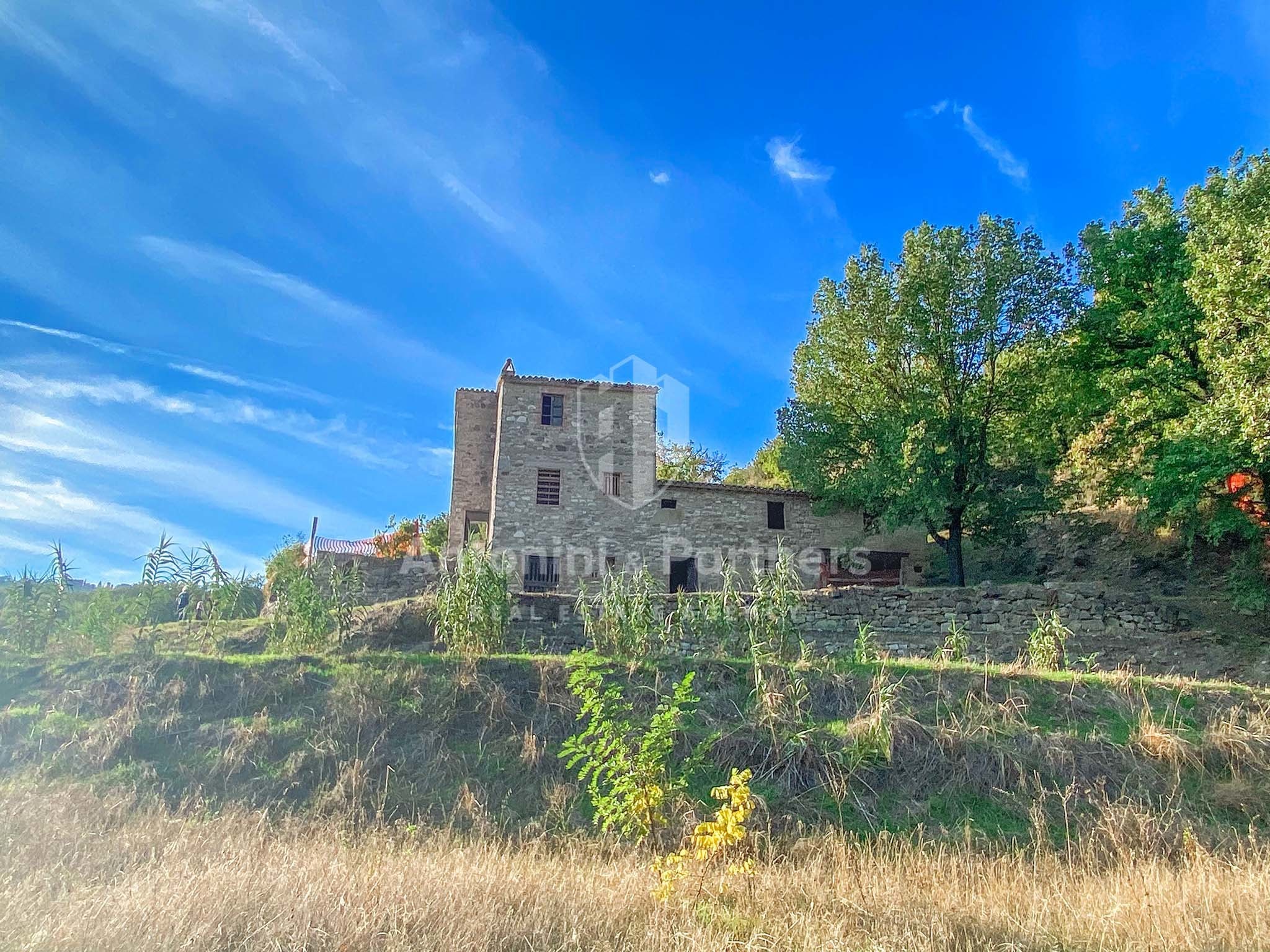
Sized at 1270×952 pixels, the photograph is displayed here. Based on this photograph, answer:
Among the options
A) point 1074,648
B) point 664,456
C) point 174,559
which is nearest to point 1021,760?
point 1074,648

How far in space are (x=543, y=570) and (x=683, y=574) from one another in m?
4.16

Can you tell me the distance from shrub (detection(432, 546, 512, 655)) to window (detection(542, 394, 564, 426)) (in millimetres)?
10318

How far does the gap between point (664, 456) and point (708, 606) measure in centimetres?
2583

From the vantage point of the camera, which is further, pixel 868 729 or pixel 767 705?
pixel 767 705

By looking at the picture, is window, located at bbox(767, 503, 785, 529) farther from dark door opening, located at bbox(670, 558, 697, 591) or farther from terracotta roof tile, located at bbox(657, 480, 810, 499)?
dark door opening, located at bbox(670, 558, 697, 591)

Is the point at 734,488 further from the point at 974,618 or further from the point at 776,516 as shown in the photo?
the point at 974,618

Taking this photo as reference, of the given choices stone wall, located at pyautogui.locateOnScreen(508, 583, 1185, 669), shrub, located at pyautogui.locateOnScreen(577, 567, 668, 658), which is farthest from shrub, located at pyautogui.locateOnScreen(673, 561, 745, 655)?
stone wall, located at pyautogui.locateOnScreen(508, 583, 1185, 669)

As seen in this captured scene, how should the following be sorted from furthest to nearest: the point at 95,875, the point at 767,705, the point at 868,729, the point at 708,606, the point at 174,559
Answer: the point at 174,559 → the point at 708,606 → the point at 767,705 → the point at 868,729 → the point at 95,875

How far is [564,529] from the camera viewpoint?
22.8 metres

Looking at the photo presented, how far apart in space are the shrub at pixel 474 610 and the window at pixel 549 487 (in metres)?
9.09

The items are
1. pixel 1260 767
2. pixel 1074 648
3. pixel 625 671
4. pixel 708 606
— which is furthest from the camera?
pixel 1074 648

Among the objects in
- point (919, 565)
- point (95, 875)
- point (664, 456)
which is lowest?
point (95, 875)

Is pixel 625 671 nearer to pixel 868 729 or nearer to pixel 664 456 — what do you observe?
→ pixel 868 729

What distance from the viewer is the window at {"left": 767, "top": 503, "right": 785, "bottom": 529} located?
2392 centimetres
